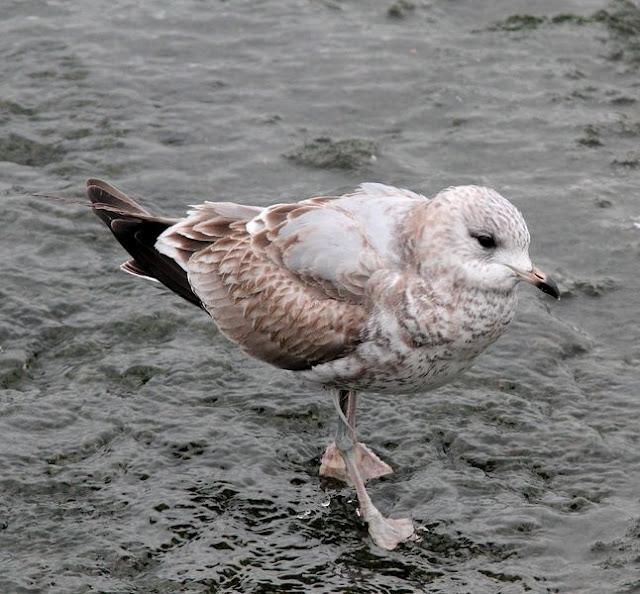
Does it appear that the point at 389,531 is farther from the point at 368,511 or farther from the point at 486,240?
the point at 486,240

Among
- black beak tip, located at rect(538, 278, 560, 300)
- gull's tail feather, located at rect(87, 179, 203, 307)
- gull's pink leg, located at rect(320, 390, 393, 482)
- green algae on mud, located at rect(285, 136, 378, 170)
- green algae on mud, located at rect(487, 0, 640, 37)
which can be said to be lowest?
gull's pink leg, located at rect(320, 390, 393, 482)

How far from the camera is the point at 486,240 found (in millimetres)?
6551

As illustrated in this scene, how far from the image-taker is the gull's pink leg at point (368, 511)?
6.74 m

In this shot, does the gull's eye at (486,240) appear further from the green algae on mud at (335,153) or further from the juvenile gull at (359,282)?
the green algae on mud at (335,153)

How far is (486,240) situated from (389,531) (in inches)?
62.7

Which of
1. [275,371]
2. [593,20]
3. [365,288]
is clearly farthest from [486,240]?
[593,20]

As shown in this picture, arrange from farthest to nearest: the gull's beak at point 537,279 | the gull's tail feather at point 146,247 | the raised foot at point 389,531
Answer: the gull's tail feather at point 146,247 → the raised foot at point 389,531 → the gull's beak at point 537,279

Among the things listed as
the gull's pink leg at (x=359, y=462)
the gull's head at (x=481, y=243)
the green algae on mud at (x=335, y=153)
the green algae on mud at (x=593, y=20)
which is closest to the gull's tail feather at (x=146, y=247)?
the gull's pink leg at (x=359, y=462)

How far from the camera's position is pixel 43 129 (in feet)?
35.0

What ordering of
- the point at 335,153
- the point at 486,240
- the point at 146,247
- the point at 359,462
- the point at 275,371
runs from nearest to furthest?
the point at 486,240, the point at 359,462, the point at 146,247, the point at 275,371, the point at 335,153

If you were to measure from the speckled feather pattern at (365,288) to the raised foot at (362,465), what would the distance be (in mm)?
478

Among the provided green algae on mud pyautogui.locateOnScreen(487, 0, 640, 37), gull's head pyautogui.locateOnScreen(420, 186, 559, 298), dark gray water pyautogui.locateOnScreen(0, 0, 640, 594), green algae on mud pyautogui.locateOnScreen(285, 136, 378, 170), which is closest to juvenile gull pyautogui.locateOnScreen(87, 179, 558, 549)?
gull's head pyautogui.locateOnScreen(420, 186, 559, 298)

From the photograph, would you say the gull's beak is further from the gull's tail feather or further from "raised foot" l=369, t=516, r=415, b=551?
the gull's tail feather

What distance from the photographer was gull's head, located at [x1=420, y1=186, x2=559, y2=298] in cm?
648
